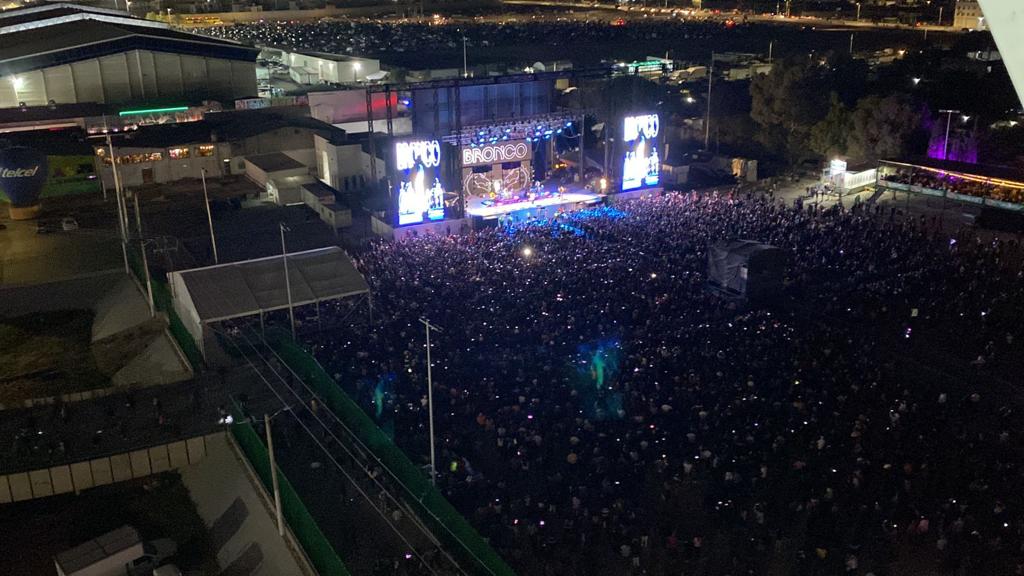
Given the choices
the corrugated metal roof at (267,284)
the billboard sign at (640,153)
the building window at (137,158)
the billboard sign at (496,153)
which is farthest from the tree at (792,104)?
the building window at (137,158)

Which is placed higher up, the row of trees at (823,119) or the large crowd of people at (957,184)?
the row of trees at (823,119)

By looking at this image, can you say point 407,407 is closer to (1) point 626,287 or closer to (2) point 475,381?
(2) point 475,381

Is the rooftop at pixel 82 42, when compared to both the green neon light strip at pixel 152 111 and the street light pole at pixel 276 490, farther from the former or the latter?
the street light pole at pixel 276 490

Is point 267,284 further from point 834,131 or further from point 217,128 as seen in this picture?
point 834,131

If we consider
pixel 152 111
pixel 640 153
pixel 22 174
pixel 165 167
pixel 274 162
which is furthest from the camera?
pixel 152 111

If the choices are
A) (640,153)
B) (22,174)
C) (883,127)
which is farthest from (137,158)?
(883,127)
